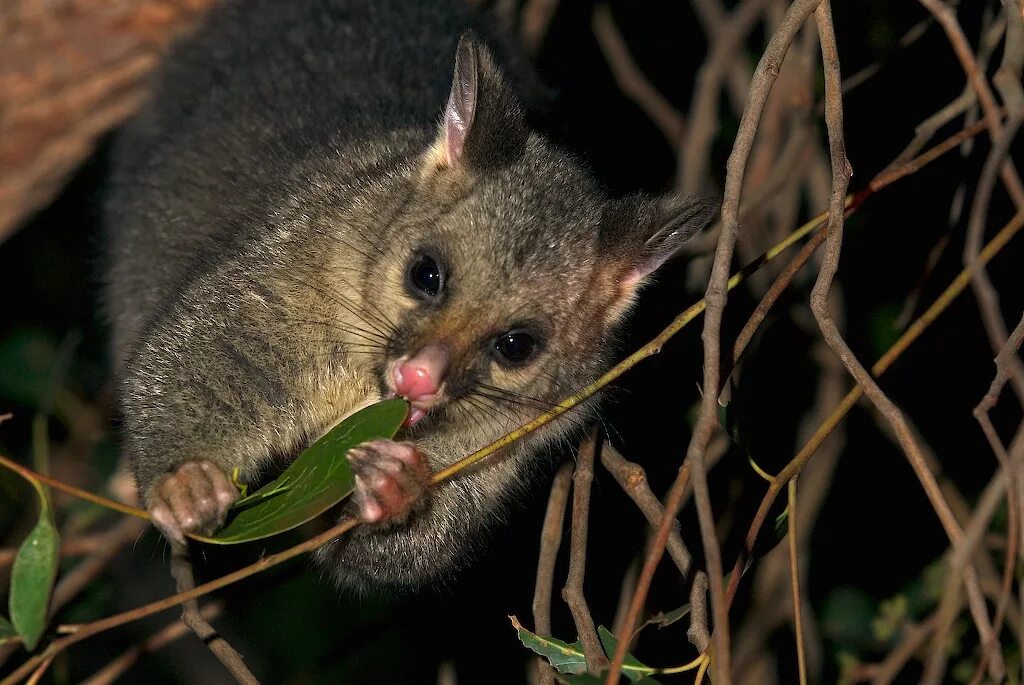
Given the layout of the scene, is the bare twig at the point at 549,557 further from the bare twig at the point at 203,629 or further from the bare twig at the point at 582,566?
the bare twig at the point at 203,629

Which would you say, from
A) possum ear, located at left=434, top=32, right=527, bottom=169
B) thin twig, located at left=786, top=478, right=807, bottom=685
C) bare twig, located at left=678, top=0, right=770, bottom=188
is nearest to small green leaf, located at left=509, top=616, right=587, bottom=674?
thin twig, located at left=786, top=478, right=807, bottom=685

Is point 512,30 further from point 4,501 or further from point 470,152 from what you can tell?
point 4,501

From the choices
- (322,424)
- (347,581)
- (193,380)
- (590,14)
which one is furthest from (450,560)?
(590,14)

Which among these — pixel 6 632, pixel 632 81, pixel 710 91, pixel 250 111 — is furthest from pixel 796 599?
pixel 632 81

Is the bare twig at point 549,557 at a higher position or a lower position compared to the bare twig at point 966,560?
higher

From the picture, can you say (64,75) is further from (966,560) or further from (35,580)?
(966,560)

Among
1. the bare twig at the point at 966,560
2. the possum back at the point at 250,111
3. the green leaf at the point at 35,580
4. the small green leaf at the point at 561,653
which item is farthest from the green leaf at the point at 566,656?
the possum back at the point at 250,111
